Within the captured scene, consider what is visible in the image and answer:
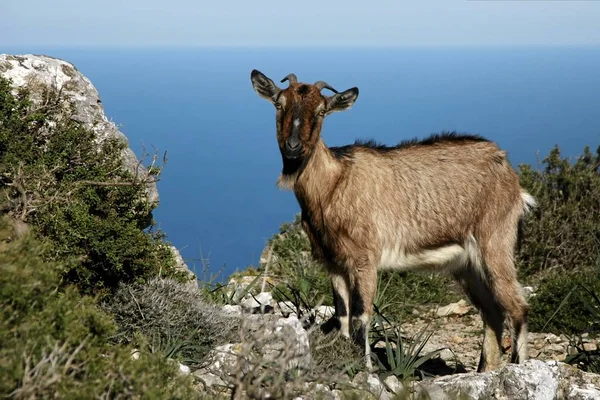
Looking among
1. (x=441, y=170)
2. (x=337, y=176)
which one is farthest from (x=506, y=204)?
(x=337, y=176)

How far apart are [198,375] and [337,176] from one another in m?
2.13

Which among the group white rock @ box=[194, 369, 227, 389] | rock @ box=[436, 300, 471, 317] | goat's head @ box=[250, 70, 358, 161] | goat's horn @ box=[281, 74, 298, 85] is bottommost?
rock @ box=[436, 300, 471, 317]

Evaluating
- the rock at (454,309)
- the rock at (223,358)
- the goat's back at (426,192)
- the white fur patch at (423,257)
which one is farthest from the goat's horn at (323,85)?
the rock at (454,309)

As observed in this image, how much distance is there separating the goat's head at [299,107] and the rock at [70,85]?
71.2 inches

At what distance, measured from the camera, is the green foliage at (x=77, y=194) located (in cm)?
685

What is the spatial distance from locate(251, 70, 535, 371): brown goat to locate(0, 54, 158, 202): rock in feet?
6.62

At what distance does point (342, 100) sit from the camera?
7094 mm

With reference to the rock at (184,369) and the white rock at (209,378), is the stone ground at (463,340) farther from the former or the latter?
the rock at (184,369)

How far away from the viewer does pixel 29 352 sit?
157 inches

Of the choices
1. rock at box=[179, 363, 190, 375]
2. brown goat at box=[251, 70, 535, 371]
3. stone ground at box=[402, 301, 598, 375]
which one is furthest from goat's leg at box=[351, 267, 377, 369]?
rock at box=[179, 363, 190, 375]

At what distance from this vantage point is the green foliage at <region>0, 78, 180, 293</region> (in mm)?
6852

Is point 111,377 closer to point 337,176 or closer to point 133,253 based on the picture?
point 133,253

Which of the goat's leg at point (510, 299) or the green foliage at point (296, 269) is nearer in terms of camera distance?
the goat's leg at point (510, 299)

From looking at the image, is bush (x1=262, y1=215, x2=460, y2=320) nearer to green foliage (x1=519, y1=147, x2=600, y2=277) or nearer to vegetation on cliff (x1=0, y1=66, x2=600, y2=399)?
vegetation on cliff (x1=0, y1=66, x2=600, y2=399)
